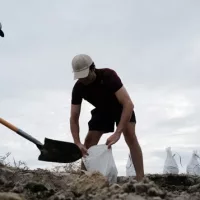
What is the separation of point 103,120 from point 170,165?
214 centimetres

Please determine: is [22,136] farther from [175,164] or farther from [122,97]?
[175,164]

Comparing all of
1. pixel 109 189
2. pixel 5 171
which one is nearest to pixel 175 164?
pixel 5 171

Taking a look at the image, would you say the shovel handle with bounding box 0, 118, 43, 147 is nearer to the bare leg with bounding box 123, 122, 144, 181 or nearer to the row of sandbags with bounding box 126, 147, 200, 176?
the bare leg with bounding box 123, 122, 144, 181

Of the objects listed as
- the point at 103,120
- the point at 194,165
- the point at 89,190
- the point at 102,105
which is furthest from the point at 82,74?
the point at 194,165

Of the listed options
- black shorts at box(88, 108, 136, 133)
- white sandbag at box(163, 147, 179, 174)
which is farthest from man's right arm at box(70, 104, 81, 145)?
white sandbag at box(163, 147, 179, 174)

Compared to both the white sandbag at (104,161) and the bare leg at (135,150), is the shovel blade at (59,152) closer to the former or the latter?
the white sandbag at (104,161)

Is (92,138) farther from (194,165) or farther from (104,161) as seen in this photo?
(194,165)

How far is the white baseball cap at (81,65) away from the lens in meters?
4.20

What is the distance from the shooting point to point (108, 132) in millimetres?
4641

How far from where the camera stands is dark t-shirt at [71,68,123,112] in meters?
4.25

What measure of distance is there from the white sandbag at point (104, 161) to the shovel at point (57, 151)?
0.13 meters

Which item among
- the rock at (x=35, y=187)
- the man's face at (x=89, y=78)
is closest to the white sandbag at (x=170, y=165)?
the man's face at (x=89, y=78)

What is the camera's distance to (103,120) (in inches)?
178

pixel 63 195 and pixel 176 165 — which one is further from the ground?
pixel 176 165
